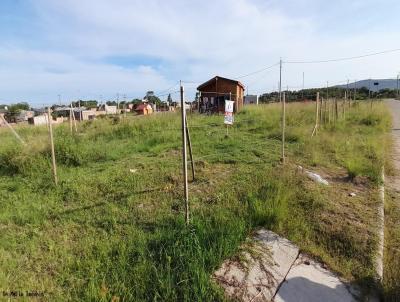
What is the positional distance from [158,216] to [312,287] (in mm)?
2106

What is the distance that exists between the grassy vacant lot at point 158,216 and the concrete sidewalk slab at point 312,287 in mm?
212

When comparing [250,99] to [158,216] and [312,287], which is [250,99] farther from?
[312,287]

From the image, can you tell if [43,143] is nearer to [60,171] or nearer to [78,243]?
[60,171]

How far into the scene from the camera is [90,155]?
25.1 ft

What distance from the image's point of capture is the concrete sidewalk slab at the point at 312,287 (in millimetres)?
2691

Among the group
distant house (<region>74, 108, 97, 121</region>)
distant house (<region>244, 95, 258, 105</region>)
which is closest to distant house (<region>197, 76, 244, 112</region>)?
distant house (<region>74, 108, 97, 121</region>)

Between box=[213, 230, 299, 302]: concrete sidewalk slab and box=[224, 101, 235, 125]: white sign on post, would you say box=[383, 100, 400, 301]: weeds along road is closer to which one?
box=[213, 230, 299, 302]: concrete sidewalk slab

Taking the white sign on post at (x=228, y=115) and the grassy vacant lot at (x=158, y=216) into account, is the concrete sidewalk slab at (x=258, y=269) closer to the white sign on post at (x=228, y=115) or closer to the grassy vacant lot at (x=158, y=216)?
the grassy vacant lot at (x=158, y=216)

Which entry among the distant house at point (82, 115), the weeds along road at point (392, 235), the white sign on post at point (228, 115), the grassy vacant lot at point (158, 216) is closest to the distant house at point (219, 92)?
the distant house at point (82, 115)

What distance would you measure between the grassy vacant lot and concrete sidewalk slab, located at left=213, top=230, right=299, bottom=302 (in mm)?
124

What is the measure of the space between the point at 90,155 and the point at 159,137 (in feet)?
9.58

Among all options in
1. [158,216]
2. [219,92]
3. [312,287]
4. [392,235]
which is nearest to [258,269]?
[312,287]

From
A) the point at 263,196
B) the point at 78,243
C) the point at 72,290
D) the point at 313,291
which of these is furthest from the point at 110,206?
the point at 313,291

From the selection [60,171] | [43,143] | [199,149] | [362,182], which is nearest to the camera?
[362,182]
